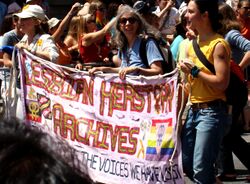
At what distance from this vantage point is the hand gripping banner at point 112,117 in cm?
612

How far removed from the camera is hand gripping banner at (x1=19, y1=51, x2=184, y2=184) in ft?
20.1

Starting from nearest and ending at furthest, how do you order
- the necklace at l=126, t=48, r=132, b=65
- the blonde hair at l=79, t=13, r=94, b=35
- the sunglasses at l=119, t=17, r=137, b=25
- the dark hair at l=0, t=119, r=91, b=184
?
the dark hair at l=0, t=119, r=91, b=184, the necklace at l=126, t=48, r=132, b=65, the sunglasses at l=119, t=17, r=137, b=25, the blonde hair at l=79, t=13, r=94, b=35

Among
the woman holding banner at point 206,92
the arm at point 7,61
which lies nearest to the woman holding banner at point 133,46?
the woman holding banner at point 206,92

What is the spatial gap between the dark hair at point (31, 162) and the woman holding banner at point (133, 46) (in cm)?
507

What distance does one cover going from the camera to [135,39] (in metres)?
6.51

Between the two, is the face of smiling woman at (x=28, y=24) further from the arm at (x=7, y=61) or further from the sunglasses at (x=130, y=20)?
the sunglasses at (x=130, y=20)

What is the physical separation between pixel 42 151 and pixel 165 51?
17.6 feet

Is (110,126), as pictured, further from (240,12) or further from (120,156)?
(240,12)

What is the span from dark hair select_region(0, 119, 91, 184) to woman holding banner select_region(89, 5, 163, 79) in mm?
5068

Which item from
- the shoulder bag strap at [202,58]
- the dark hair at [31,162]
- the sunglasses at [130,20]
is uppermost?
the dark hair at [31,162]

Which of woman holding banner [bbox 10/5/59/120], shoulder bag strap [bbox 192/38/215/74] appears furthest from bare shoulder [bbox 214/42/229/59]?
woman holding banner [bbox 10/5/59/120]

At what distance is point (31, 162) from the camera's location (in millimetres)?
1190

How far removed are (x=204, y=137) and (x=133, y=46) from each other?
4.56 feet

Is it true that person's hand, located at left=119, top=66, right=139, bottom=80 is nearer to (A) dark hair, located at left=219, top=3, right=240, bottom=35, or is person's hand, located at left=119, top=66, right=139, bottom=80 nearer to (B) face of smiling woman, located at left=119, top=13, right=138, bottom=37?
(B) face of smiling woman, located at left=119, top=13, right=138, bottom=37
